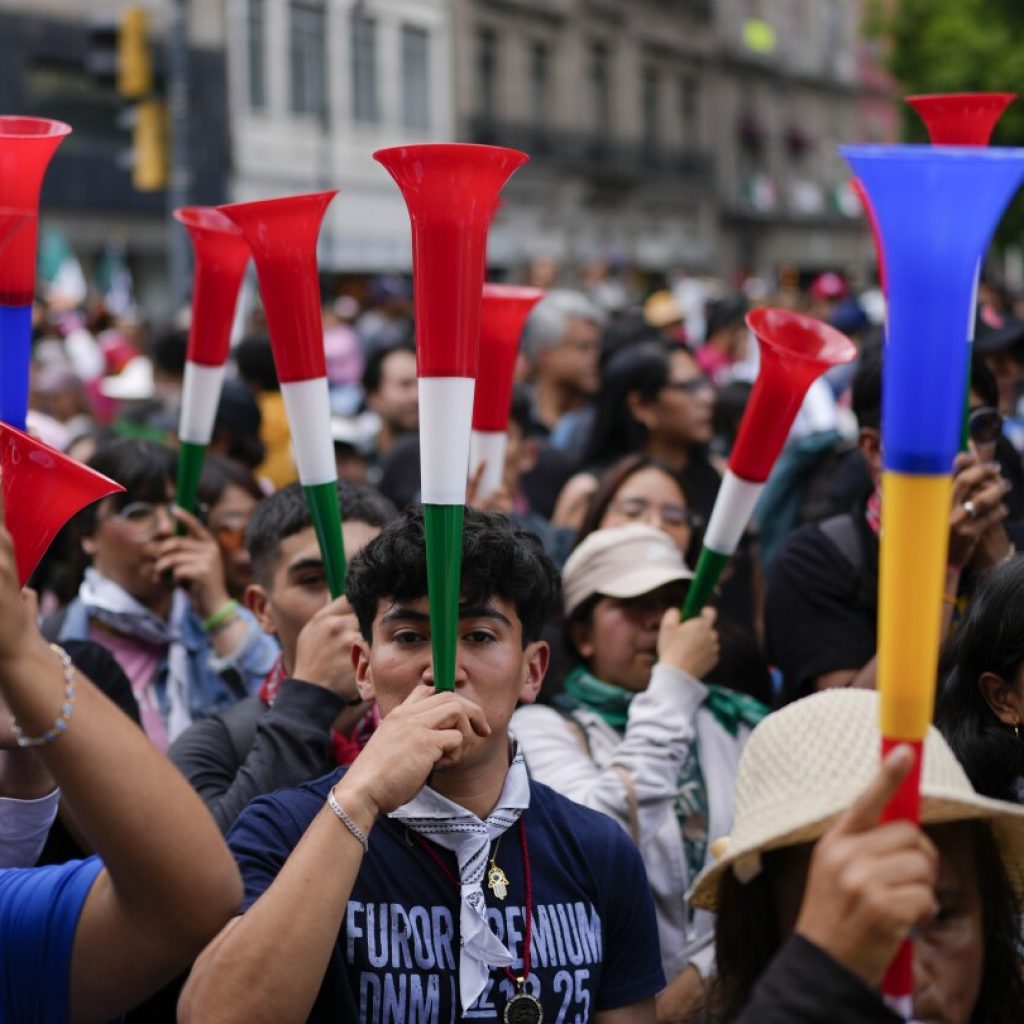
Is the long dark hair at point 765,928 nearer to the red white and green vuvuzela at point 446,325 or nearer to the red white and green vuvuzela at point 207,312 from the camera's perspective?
the red white and green vuvuzela at point 446,325

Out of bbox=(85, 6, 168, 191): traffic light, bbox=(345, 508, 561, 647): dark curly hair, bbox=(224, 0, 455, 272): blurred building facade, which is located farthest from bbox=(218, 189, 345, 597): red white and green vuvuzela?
bbox=(224, 0, 455, 272): blurred building facade

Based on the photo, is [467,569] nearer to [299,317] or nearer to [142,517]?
[299,317]

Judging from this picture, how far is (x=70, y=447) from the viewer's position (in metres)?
5.53

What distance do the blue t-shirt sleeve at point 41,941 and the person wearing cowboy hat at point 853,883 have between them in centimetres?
74

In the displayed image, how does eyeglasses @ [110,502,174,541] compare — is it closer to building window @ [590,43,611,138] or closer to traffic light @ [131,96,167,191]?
traffic light @ [131,96,167,191]

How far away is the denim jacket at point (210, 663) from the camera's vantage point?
404cm

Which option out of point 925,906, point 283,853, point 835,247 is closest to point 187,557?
point 283,853

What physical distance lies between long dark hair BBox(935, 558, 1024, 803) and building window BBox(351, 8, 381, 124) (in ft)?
90.5

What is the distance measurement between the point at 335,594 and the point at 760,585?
7.71 ft

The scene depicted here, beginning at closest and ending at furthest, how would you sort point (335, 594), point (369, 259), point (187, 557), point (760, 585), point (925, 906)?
point (925, 906) < point (335, 594) < point (187, 557) < point (760, 585) < point (369, 259)

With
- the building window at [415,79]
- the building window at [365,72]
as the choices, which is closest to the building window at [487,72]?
the building window at [415,79]

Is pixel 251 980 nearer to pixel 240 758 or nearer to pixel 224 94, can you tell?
pixel 240 758

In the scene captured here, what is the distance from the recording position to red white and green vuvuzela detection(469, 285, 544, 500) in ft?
11.6

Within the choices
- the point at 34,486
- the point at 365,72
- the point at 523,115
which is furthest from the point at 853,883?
the point at 523,115
